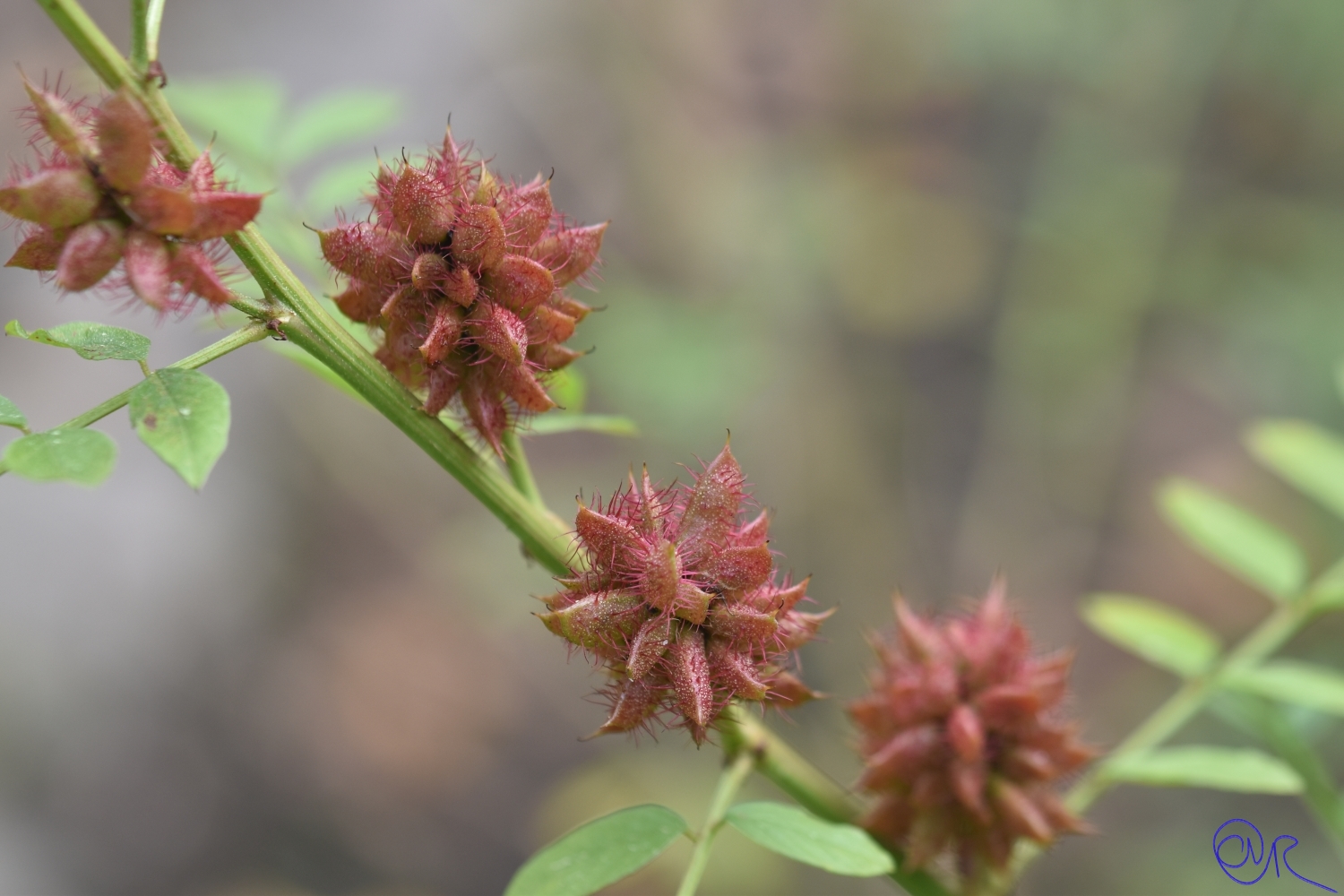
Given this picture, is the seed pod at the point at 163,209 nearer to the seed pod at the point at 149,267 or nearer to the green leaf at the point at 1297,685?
the seed pod at the point at 149,267

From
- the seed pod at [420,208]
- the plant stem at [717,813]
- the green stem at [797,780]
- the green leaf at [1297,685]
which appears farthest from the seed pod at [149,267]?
the green leaf at [1297,685]

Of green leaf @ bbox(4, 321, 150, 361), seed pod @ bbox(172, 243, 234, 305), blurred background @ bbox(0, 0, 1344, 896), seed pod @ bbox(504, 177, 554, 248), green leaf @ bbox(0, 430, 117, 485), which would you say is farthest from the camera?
blurred background @ bbox(0, 0, 1344, 896)

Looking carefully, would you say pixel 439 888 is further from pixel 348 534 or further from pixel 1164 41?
pixel 1164 41

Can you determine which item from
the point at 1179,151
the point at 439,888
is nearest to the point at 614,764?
the point at 439,888

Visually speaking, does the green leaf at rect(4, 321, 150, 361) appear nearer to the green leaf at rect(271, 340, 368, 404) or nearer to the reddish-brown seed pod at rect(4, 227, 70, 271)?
the reddish-brown seed pod at rect(4, 227, 70, 271)

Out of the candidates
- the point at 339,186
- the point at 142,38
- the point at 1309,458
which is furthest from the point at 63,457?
the point at 1309,458

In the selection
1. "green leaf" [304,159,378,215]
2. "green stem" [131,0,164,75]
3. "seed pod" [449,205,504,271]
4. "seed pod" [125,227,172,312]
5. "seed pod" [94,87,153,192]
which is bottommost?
"green leaf" [304,159,378,215]

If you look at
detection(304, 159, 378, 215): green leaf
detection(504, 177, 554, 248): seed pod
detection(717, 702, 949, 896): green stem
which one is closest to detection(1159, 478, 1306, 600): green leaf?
detection(717, 702, 949, 896): green stem
